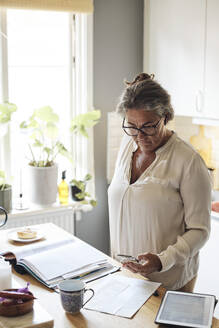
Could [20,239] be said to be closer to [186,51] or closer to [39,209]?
[39,209]

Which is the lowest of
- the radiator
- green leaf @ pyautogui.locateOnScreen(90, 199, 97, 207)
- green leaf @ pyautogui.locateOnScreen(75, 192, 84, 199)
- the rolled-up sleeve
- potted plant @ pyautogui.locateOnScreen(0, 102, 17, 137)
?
the radiator

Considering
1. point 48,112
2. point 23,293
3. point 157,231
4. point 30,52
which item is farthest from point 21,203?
point 23,293

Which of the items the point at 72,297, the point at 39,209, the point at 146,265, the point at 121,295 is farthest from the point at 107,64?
the point at 72,297

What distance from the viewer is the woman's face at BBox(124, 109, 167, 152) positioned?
202 centimetres

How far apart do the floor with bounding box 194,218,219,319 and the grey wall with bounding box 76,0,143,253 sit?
3.23ft

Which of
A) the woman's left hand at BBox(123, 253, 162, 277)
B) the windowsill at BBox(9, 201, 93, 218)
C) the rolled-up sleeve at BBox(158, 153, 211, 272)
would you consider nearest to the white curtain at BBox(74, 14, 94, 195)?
the windowsill at BBox(9, 201, 93, 218)

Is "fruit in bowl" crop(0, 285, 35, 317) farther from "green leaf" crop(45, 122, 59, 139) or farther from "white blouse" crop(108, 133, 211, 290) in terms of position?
"green leaf" crop(45, 122, 59, 139)

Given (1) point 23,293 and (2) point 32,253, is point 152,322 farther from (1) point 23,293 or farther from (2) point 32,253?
(2) point 32,253

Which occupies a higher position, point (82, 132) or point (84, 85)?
point (84, 85)

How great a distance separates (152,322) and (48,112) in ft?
6.59

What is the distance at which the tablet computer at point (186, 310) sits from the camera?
1.51m

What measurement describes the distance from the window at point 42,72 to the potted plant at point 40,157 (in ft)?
0.34

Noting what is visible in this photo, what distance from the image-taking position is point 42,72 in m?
3.51

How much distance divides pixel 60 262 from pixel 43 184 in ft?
4.59
